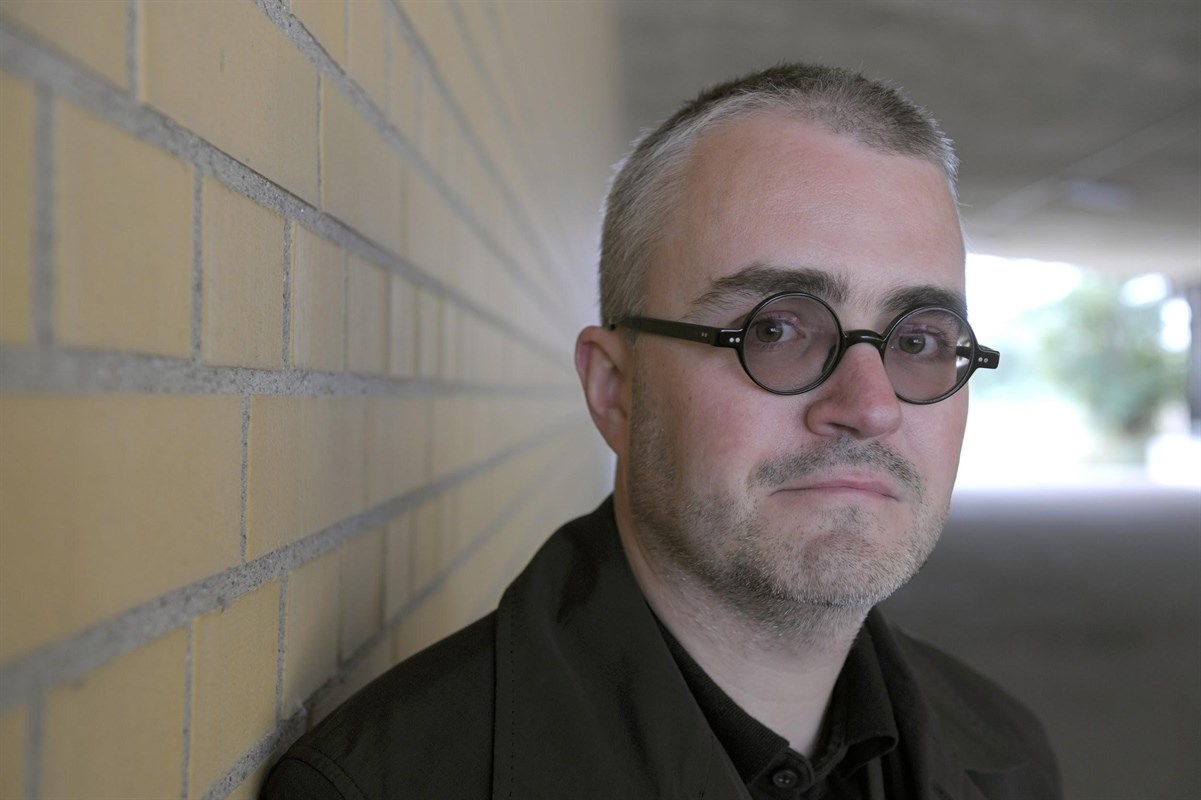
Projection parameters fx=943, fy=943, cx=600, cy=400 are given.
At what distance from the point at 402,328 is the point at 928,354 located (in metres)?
0.89

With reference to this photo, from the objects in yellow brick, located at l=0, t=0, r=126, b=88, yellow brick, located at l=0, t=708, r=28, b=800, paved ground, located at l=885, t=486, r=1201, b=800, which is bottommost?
paved ground, located at l=885, t=486, r=1201, b=800

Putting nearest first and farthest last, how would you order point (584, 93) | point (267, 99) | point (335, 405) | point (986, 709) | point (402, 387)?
point (267, 99)
point (335, 405)
point (402, 387)
point (986, 709)
point (584, 93)

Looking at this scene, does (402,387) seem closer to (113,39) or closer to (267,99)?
(267,99)

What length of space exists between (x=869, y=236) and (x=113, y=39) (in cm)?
109

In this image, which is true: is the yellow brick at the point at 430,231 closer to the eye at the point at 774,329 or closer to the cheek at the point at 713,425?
the cheek at the point at 713,425

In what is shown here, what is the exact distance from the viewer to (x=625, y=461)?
1.70 meters

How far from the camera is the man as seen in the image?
1258 millimetres

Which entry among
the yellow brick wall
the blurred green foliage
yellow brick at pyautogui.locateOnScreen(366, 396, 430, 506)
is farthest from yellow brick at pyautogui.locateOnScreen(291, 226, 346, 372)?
the blurred green foliage

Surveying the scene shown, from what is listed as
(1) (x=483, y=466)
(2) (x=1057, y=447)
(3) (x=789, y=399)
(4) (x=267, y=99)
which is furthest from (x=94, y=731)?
(2) (x=1057, y=447)

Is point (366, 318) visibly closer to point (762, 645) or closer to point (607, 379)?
point (607, 379)

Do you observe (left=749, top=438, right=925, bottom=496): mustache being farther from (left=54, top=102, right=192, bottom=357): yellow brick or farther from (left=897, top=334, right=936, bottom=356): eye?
(left=54, top=102, right=192, bottom=357): yellow brick

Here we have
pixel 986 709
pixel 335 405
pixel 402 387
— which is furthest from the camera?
pixel 986 709

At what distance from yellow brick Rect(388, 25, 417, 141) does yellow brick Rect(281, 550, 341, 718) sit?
2.40 feet

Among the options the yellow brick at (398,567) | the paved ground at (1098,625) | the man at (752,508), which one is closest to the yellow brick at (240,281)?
the man at (752,508)
